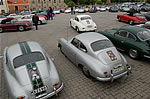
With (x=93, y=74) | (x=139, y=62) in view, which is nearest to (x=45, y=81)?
(x=93, y=74)

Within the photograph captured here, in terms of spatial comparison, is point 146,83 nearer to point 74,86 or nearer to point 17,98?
point 74,86

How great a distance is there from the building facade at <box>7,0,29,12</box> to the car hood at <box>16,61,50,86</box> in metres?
54.4

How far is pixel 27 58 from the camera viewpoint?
4676 millimetres

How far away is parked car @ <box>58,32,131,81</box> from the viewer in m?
4.64

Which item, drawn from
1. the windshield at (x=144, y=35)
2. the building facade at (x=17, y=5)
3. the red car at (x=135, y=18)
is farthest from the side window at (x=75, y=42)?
the building facade at (x=17, y=5)

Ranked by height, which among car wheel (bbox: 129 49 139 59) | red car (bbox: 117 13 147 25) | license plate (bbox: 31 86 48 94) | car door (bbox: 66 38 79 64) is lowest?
license plate (bbox: 31 86 48 94)

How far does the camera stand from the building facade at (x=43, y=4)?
191 ft

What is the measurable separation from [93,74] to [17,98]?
2.61 metres

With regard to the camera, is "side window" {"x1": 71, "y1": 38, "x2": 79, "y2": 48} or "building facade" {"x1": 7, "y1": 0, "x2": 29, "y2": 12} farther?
"building facade" {"x1": 7, "y1": 0, "x2": 29, "y2": 12}

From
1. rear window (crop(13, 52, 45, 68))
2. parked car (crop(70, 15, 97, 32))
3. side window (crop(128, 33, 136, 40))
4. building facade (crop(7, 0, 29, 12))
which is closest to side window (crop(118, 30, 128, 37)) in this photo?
side window (crop(128, 33, 136, 40))

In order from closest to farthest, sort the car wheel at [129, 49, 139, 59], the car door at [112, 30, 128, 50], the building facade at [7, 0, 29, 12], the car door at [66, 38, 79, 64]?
the car door at [66, 38, 79, 64] < the car wheel at [129, 49, 139, 59] < the car door at [112, 30, 128, 50] < the building facade at [7, 0, 29, 12]

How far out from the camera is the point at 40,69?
4320mm

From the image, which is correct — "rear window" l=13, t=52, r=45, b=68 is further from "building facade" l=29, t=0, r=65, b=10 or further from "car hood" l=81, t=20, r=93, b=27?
"building facade" l=29, t=0, r=65, b=10

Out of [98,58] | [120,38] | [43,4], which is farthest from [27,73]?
[43,4]
